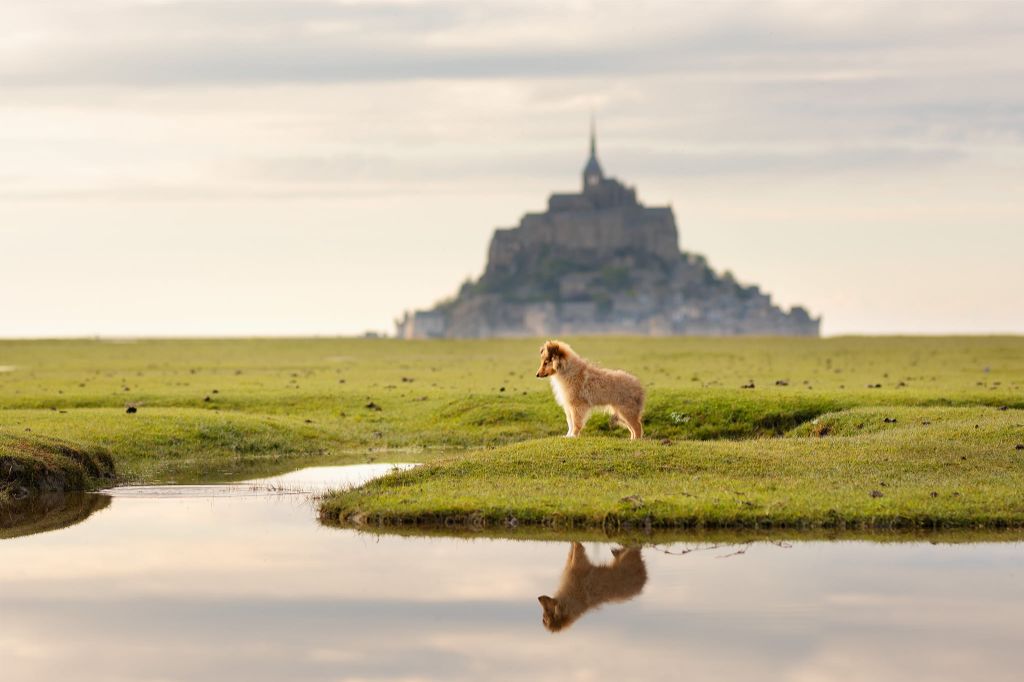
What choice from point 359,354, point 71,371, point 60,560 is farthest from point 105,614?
point 359,354

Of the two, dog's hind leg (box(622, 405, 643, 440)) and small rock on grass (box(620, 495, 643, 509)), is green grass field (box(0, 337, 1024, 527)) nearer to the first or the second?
small rock on grass (box(620, 495, 643, 509))

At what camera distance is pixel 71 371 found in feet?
231

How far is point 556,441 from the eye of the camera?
27562mm

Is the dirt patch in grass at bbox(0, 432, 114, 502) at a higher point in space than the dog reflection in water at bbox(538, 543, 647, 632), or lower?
higher

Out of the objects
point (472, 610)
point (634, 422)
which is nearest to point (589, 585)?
point (472, 610)

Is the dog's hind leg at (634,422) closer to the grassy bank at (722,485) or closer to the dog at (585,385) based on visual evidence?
the dog at (585,385)

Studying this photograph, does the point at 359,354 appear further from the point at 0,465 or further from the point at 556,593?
the point at 556,593

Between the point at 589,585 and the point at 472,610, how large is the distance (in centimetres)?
196

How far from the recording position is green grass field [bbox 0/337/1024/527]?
22969mm

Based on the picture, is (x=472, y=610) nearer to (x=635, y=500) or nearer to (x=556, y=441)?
(x=635, y=500)

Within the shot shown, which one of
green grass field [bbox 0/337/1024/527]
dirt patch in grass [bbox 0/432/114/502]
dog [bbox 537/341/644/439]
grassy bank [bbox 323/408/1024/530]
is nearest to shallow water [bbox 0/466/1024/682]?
grassy bank [bbox 323/408/1024/530]

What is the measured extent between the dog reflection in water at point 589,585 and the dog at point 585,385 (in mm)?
7548

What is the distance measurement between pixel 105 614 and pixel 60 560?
Answer: 13.3ft

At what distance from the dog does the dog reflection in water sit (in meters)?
7.55
